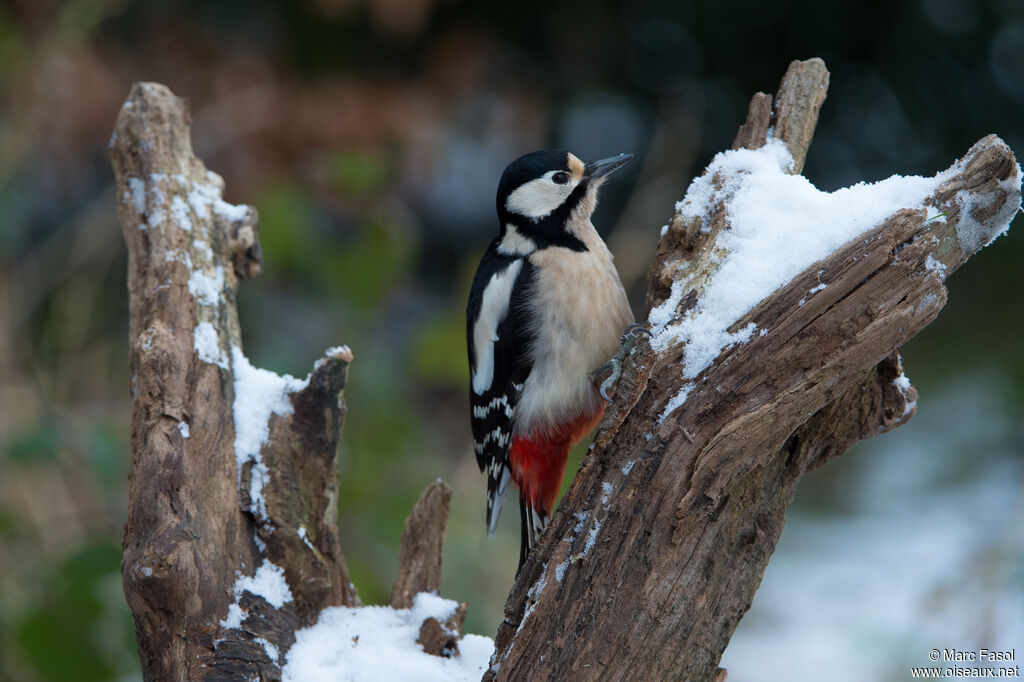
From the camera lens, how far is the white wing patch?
218cm

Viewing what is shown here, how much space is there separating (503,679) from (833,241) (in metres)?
0.85

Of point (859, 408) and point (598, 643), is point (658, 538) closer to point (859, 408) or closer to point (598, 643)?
point (598, 643)

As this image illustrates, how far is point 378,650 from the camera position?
1755mm

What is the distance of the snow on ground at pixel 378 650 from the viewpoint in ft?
5.44

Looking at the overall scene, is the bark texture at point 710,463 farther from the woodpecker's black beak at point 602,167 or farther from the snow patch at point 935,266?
the woodpecker's black beak at point 602,167

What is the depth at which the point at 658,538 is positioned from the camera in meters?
1.44

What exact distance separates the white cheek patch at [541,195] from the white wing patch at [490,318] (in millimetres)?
164

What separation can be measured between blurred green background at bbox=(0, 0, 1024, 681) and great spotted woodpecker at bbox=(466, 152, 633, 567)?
1.20 metres

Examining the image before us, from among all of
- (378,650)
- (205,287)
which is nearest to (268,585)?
(378,650)

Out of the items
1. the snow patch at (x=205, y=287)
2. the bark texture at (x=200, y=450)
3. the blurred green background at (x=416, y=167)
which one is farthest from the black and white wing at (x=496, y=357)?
the blurred green background at (x=416, y=167)

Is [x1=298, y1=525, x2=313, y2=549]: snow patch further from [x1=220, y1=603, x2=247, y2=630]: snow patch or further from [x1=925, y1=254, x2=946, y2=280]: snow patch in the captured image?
[x1=925, y1=254, x2=946, y2=280]: snow patch

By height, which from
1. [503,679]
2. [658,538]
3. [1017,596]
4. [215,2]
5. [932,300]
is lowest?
[503,679]

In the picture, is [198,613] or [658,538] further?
[198,613]

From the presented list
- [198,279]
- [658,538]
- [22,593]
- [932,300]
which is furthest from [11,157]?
[932,300]
